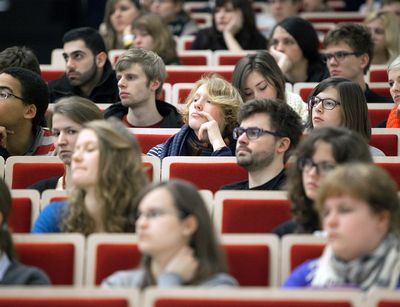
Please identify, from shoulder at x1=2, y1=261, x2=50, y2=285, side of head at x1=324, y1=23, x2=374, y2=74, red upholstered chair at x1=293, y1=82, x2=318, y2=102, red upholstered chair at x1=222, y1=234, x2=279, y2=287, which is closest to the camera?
shoulder at x1=2, y1=261, x2=50, y2=285

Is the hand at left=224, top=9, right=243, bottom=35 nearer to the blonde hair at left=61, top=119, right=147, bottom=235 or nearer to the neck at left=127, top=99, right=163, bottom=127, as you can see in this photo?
the neck at left=127, top=99, right=163, bottom=127

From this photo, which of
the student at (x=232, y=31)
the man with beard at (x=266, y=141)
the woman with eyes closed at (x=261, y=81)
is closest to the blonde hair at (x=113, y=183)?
the man with beard at (x=266, y=141)

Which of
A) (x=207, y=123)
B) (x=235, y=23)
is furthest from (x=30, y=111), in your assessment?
(x=235, y=23)

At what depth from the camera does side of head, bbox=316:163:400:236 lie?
4312mm

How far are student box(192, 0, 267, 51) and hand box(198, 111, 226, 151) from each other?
2.97 metres

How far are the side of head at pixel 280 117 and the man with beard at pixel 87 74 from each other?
2294 mm

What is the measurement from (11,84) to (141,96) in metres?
0.70

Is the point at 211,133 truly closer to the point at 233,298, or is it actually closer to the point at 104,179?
the point at 104,179

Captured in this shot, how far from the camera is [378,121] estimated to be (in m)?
7.27

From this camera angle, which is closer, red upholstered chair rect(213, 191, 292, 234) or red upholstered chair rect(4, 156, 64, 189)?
red upholstered chair rect(213, 191, 292, 234)

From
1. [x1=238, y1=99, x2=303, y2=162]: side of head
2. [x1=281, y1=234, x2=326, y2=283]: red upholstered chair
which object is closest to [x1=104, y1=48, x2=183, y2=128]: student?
Result: [x1=238, y1=99, x2=303, y2=162]: side of head

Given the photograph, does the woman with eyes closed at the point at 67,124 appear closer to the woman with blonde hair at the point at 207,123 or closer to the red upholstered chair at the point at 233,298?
the woman with blonde hair at the point at 207,123

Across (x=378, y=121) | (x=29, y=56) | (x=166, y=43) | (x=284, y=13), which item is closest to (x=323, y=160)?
(x=378, y=121)

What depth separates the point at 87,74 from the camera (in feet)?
26.3
